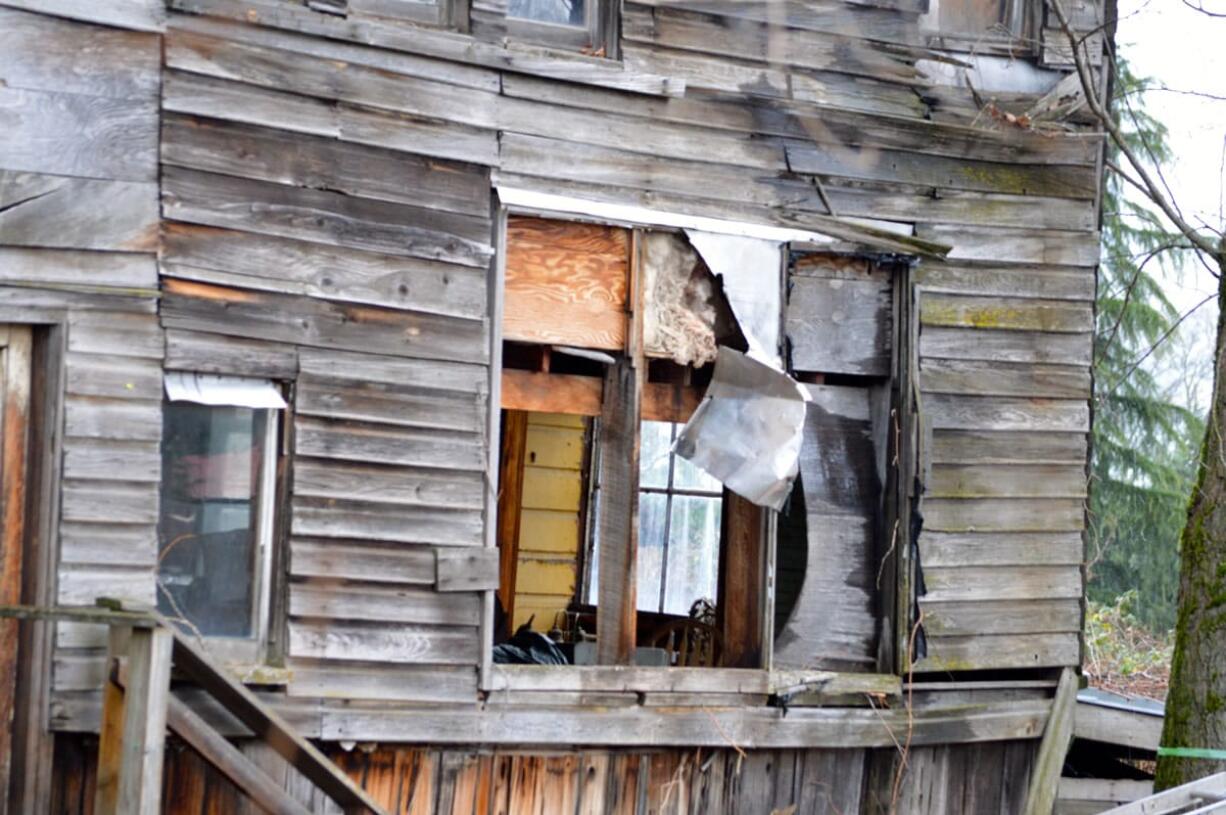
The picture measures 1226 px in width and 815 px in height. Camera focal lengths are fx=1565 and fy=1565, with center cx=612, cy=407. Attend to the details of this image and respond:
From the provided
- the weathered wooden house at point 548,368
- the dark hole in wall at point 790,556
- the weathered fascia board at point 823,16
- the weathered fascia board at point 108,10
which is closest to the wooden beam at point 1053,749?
the weathered wooden house at point 548,368

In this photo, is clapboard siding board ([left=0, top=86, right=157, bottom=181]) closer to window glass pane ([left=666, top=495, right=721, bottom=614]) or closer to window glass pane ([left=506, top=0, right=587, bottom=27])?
window glass pane ([left=506, top=0, right=587, bottom=27])

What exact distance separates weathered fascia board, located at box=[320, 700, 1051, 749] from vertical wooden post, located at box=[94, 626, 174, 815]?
114 cm

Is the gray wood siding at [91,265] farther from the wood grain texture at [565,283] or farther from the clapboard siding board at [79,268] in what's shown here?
the wood grain texture at [565,283]

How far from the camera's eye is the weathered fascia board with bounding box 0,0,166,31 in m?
6.32

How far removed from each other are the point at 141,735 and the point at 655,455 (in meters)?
6.43

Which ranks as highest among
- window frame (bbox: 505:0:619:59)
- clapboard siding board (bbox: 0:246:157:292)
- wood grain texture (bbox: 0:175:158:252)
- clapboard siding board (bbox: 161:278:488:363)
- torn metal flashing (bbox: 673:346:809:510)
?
window frame (bbox: 505:0:619:59)

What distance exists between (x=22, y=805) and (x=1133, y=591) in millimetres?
14286

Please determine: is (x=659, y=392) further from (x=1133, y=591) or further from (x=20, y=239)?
(x=1133, y=591)

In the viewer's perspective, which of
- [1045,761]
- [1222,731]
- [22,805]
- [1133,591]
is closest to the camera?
[22,805]

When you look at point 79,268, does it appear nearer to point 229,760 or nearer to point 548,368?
point 229,760

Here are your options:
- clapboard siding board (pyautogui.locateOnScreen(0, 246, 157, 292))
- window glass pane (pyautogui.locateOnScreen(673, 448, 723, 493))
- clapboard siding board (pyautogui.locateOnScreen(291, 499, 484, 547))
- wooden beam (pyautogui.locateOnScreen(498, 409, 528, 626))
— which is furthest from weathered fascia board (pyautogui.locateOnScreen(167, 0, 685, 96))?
window glass pane (pyautogui.locateOnScreen(673, 448, 723, 493))

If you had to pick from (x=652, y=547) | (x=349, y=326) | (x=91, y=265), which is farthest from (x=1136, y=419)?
(x=91, y=265)

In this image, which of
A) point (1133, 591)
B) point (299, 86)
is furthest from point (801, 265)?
point (1133, 591)

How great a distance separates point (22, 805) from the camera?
6.24 metres
